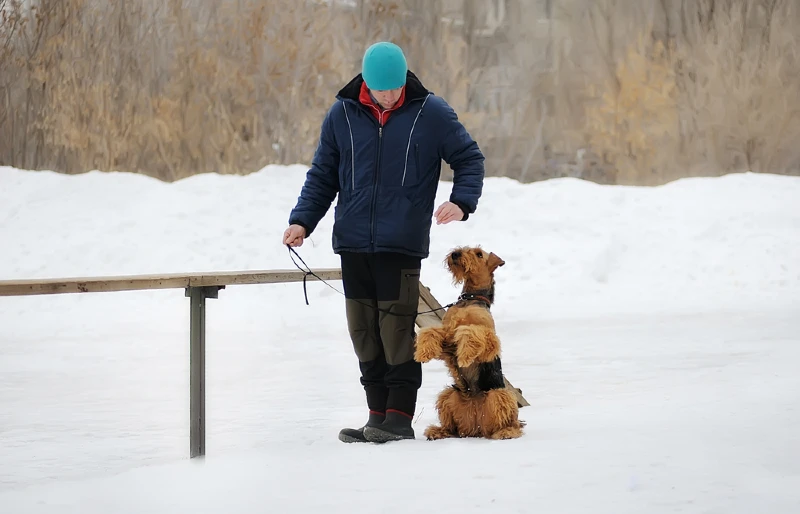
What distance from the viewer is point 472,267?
375cm

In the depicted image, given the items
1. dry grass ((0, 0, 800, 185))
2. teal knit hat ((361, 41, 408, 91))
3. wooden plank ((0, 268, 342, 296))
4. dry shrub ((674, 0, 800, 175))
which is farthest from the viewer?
dry shrub ((674, 0, 800, 175))

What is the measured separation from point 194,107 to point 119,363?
708cm

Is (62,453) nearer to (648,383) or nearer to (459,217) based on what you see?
(459,217)

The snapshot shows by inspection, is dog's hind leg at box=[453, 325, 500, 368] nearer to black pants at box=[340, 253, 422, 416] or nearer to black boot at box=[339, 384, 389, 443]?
black pants at box=[340, 253, 422, 416]

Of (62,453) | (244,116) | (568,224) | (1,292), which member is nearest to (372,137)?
(1,292)

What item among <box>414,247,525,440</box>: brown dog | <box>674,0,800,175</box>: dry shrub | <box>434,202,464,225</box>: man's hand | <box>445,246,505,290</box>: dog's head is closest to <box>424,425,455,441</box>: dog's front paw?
<box>414,247,525,440</box>: brown dog

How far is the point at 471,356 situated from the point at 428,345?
0.17 metres

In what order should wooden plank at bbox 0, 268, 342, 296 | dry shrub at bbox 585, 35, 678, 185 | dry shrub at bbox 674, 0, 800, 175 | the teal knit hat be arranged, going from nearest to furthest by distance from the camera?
wooden plank at bbox 0, 268, 342, 296 < the teal knit hat < dry shrub at bbox 585, 35, 678, 185 < dry shrub at bbox 674, 0, 800, 175

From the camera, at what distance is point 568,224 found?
39.3 ft

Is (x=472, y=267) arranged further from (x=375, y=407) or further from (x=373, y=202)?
(x=375, y=407)

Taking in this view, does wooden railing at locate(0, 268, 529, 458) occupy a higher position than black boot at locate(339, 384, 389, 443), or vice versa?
wooden railing at locate(0, 268, 529, 458)

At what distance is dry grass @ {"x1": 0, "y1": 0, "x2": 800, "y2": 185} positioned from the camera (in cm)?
1356

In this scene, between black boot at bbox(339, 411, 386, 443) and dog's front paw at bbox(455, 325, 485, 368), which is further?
black boot at bbox(339, 411, 386, 443)

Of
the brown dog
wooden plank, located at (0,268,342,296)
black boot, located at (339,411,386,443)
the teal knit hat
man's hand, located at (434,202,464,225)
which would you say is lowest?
black boot, located at (339,411,386,443)
